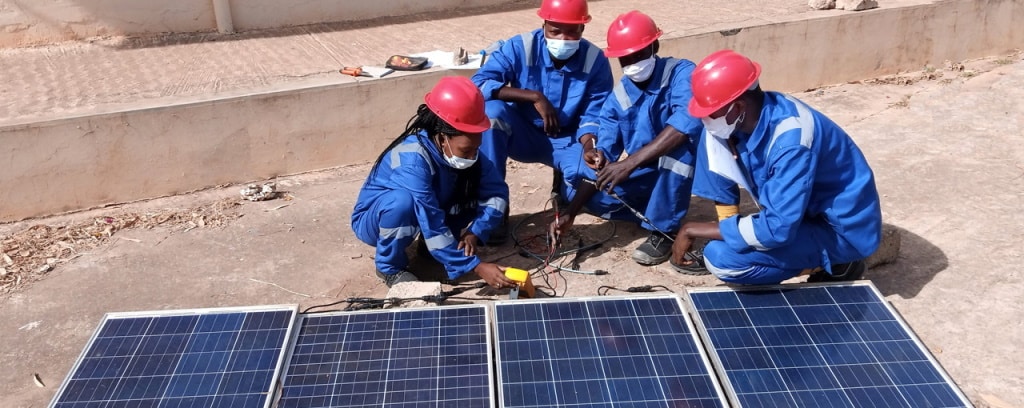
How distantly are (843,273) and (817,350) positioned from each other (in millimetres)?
1201

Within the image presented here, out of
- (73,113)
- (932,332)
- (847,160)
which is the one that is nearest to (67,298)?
(73,113)

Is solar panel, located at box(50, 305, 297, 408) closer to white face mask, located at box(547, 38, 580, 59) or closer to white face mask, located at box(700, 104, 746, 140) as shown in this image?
white face mask, located at box(700, 104, 746, 140)

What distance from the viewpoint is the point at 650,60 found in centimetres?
534

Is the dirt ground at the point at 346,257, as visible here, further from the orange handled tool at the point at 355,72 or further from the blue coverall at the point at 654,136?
the orange handled tool at the point at 355,72

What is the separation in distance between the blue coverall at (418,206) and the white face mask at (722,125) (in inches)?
62.4

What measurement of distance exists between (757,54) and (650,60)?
12.0 ft

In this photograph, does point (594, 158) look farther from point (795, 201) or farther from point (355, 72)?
point (355, 72)

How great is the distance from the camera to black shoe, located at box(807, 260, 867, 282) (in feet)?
→ 15.3

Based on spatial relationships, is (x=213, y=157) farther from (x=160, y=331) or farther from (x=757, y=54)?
(x=757, y=54)

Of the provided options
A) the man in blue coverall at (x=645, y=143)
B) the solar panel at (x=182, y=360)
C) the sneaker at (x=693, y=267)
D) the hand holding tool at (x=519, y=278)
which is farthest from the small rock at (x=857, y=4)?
the solar panel at (x=182, y=360)

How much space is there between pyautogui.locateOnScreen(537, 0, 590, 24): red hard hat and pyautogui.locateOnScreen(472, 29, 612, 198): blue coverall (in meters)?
0.29

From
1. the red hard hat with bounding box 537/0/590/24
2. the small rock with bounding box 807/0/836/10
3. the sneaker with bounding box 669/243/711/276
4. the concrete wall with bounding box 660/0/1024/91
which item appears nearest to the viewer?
the sneaker with bounding box 669/243/711/276

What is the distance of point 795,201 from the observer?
13.2ft

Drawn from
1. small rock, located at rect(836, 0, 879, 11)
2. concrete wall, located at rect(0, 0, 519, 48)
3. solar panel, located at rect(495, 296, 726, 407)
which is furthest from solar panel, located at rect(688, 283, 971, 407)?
concrete wall, located at rect(0, 0, 519, 48)
